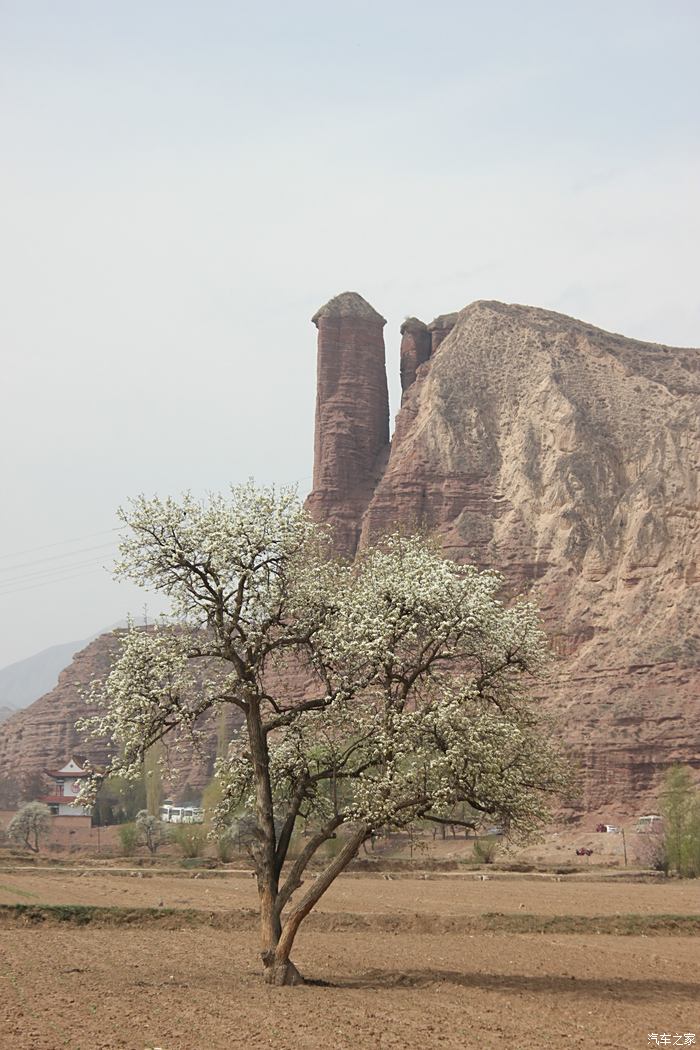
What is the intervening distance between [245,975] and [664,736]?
2909 inches

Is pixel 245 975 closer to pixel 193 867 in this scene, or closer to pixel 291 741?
pixel 291 741

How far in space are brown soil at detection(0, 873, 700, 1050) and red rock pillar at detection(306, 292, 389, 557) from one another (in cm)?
8920

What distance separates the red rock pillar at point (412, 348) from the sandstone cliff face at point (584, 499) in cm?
204

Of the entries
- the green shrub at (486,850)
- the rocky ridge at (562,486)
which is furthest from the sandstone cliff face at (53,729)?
the green shrub at (486,850)

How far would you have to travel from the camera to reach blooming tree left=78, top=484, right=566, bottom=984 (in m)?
21.6

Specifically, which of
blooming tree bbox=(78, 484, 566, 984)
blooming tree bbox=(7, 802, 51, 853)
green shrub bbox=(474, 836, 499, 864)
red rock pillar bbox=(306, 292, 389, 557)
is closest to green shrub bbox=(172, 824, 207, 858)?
green shrub bbox=(474, 836, 499, 864)

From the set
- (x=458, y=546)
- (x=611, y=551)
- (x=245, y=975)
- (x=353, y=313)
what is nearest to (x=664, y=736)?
(x=611, y=551)

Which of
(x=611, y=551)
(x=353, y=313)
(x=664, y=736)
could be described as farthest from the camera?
(x=353, y=313)

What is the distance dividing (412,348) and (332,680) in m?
114

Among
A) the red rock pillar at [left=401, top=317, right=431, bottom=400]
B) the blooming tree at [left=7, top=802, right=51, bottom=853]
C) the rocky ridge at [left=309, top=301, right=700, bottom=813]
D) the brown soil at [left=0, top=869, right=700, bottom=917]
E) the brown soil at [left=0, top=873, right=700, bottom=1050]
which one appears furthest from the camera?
the red rock pillar at [left=401, top=317, right=431, bottom=400]

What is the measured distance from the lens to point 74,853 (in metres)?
94.8

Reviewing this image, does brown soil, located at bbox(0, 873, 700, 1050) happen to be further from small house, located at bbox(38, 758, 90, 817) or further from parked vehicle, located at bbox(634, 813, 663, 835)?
small house, located at bbox(38, 758, 90, 817)

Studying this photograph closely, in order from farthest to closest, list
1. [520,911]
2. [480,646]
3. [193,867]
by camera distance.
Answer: [193,867] < [520,911] < [480,646]

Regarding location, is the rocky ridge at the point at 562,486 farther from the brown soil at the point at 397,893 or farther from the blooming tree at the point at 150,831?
the brown soil at the point at 397,893
